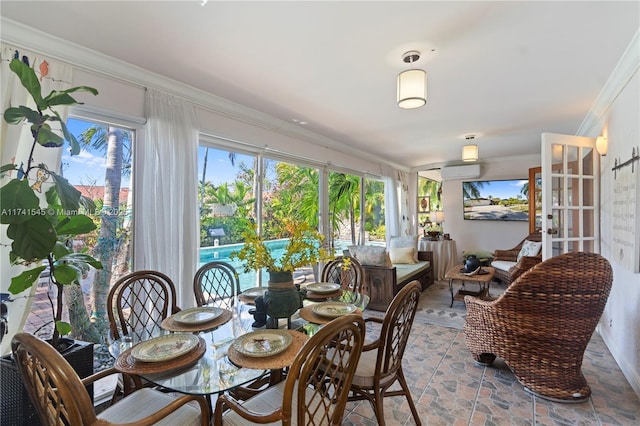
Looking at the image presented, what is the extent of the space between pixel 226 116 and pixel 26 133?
1607mm

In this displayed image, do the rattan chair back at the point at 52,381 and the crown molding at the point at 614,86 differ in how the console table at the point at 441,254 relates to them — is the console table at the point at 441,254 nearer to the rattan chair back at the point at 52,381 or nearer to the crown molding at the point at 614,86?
the crown molding at the point at 614,86

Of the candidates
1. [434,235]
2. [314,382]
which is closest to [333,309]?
[314,382]

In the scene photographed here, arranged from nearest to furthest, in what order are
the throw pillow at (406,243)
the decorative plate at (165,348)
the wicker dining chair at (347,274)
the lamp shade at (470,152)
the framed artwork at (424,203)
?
the decorative plate at (165,348), the wicker dining chair at (347,274), the lamp shade at (470,152), the throw pillow at (406,243), the framed artwork at (424,203)

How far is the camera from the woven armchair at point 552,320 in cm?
198

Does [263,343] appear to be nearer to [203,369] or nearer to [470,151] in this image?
[203,369]

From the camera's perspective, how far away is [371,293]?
414 cm

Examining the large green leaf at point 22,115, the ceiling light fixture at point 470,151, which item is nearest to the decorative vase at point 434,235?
the ceiling light fixture at point 470,151

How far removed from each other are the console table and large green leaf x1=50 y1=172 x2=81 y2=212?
224 inches

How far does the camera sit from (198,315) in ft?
6.12

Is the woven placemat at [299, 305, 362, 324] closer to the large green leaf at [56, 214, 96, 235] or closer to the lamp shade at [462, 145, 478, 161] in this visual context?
the large green leaf at [56, 214, 96, 235]

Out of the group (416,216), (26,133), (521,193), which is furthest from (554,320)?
(416,216)

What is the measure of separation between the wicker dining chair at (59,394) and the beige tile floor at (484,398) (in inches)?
45.1

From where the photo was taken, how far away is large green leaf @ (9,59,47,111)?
145 cm

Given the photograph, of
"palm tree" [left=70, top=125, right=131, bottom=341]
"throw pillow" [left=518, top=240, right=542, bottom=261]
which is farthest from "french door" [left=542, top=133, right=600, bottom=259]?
"palm tree" [left=70, top=125, right=131, bottom=341]
